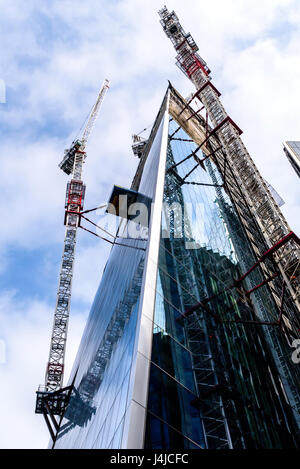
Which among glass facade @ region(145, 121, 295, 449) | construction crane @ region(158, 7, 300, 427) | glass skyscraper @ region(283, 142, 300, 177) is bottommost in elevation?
glass facade @ region(145, 121, 295, 449)

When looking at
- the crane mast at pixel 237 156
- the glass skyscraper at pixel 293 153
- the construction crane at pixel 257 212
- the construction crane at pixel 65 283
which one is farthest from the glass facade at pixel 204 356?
the glass skyscraper at pixel 293 153

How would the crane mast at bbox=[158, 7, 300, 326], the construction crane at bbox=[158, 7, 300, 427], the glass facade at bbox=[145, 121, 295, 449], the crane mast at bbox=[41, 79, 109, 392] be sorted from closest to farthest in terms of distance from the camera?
the glass facade at bbox=[145, 121, 295, 449] < the construction crane at bbox=[158, 7, 300, 427] < the crane mast at bbox=[158, 7, 300, 326] < the crane mast at bbox=[41, 79, 109, 392]

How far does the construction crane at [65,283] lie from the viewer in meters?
47.4

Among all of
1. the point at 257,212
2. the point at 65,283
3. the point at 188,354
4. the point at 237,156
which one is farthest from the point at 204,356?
the point at 65,283

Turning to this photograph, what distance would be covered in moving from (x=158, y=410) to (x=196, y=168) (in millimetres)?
30280

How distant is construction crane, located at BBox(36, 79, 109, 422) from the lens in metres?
47.4

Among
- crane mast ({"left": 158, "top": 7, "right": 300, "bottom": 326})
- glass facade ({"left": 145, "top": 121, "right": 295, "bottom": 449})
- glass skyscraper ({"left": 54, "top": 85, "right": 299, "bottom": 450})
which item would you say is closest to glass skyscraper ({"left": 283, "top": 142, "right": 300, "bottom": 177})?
crane mast ({"left": 158, "top": 7, "right": 300, "bottom": 326})

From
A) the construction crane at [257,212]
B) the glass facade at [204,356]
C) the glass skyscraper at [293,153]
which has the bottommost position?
the glass facade at [204,356]

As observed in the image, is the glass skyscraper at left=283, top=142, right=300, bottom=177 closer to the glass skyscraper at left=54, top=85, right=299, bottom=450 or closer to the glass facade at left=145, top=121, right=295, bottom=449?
the glass skyscraper at left=54, top=85, right=299, bottom=450

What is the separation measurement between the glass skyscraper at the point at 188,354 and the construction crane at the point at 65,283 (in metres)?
22.3

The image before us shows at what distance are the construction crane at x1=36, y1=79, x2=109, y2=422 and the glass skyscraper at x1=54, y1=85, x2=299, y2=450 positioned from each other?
22.3 metres

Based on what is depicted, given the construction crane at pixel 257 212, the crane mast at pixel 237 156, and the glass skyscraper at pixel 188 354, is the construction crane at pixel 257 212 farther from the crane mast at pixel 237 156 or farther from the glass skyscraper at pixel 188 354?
the glass skyscraper at pixel 188 354

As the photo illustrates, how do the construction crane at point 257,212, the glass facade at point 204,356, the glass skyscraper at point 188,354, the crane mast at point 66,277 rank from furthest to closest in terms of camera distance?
the crane mast at point 66,277 → the construction crane at point 257,212 → the glass facade at point 204,356 → the glass skyscraper at point 188,354

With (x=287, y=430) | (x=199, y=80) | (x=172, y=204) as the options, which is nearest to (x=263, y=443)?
(x=287, y=430)
